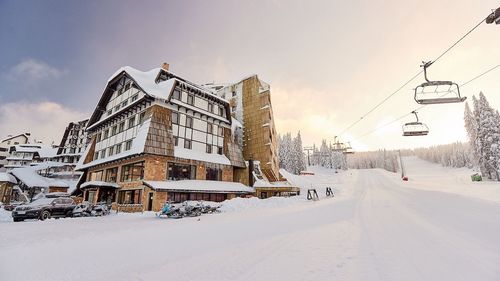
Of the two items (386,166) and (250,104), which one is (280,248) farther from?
(386,166)

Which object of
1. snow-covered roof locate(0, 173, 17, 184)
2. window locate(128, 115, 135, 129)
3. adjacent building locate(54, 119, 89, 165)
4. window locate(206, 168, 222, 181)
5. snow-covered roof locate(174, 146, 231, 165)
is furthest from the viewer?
adjacent building locate(54, 119, 89, 165)

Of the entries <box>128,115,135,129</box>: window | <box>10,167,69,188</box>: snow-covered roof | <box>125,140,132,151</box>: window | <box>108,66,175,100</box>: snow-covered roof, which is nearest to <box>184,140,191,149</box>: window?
<box>108,66,175,100</box>: snow-covered roof

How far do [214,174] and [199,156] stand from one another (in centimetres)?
345

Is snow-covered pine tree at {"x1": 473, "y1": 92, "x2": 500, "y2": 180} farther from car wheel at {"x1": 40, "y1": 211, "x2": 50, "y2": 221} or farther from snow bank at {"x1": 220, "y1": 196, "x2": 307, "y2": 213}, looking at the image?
car wheel at {"x1": 40, "y1": 211, "x2": 50, "y2": 221}

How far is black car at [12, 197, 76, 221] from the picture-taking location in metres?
17.0

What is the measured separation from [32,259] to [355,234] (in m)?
10.5

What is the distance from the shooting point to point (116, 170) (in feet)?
96.1

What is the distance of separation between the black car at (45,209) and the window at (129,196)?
5.68 metres

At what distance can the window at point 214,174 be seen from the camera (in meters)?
30.4

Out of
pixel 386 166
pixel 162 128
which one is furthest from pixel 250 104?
pixel 386 166

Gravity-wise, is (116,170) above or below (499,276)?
above

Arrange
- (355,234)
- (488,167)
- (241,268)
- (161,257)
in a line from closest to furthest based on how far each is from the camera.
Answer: (241,268), (161,257), (355,234), (488,167)

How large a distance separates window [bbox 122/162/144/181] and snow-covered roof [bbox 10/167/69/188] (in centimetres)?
2749

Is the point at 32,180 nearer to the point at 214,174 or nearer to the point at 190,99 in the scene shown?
the point at 190,99
